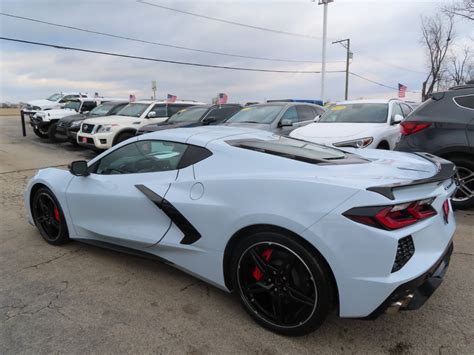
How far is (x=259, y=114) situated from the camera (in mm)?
8883

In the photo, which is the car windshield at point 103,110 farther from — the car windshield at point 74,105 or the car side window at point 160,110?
the car windshield at point 74,105

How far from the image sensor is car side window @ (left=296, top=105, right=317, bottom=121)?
937 cm

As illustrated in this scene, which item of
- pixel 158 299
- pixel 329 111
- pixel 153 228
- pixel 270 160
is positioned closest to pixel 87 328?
pixel 158 299

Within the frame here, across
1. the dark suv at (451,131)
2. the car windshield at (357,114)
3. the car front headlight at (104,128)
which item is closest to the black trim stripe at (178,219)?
the dark suv at (451,131)

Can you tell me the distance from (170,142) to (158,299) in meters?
1.35

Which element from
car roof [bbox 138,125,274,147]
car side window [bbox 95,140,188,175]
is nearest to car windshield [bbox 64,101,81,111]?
car side window [bbox 95,140,188,175]

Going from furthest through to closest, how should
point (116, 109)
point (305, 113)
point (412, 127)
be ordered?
point (116, 109) < point (305, 113) < point (412, 127)

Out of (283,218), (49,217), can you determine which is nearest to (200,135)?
(283,218)

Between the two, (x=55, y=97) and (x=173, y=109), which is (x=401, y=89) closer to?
(x=173, y=109)

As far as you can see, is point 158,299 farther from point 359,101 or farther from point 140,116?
point 140,116

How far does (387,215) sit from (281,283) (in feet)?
2.77

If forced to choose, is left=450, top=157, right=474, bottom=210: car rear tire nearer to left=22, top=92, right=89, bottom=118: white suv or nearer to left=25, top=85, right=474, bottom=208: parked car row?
left=25, top=85, right=474, bottom=208: parked car row

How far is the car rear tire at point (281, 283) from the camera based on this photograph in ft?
7.54

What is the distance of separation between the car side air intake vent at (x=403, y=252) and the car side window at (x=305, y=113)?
7362 millimetres
